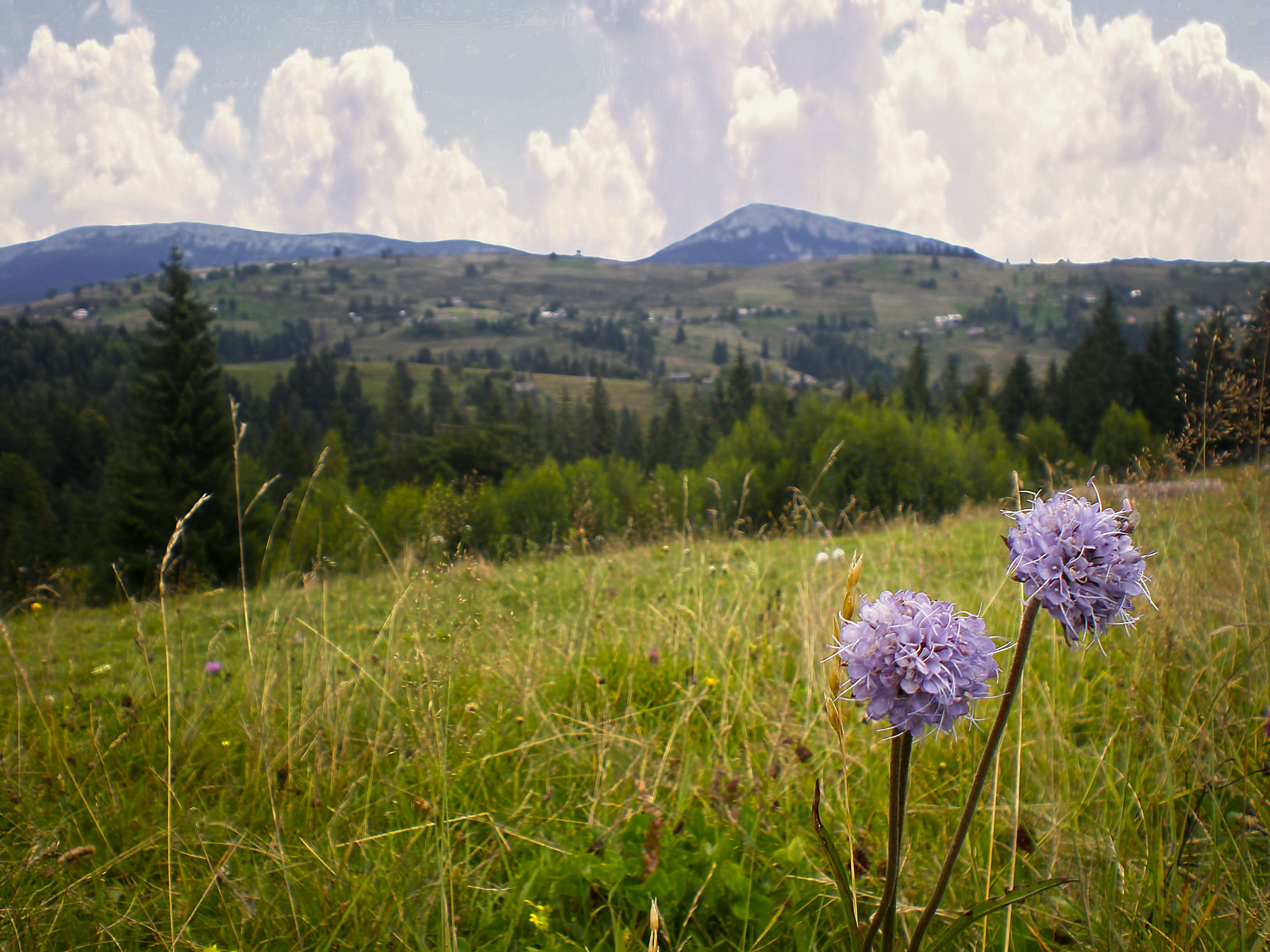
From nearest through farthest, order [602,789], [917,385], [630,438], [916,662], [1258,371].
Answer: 1. [916,662]
2. [602,789]
3. [1258,371]
4. [917,385]
5. [630,438]

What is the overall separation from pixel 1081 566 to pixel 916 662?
0.32 metres

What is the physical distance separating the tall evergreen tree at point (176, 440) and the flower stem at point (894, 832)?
36.0 meters

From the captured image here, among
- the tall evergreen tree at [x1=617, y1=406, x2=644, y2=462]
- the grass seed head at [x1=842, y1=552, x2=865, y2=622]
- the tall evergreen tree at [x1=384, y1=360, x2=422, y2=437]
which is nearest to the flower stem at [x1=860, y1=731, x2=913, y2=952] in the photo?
the grass seed head at [x1=842, y1=552, x2=865, y2=622]

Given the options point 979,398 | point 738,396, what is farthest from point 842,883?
point 979,398

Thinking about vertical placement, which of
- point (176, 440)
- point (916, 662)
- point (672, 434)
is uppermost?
point (916, 662)

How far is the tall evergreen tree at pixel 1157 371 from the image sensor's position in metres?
51.6

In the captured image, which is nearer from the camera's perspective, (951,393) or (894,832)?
(894,832)

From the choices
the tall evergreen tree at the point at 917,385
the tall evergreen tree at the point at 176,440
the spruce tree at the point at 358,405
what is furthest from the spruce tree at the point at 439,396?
the tall evergreen tree at the point at 176,440

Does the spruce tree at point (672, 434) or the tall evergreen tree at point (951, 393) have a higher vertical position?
the tall evergreen tree at point (951, 393)

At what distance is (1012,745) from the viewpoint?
280 centimetres

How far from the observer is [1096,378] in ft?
189

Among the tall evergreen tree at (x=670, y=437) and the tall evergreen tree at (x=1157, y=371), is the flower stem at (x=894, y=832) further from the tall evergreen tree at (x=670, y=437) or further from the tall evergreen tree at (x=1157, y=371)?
the tall evergreen tree at (x=670, y=437)

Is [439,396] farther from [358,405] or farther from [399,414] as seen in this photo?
[399,414]

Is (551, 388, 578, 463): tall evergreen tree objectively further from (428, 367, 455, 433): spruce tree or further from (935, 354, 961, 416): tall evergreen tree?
(428, 367, 455, 433): spruce tree
